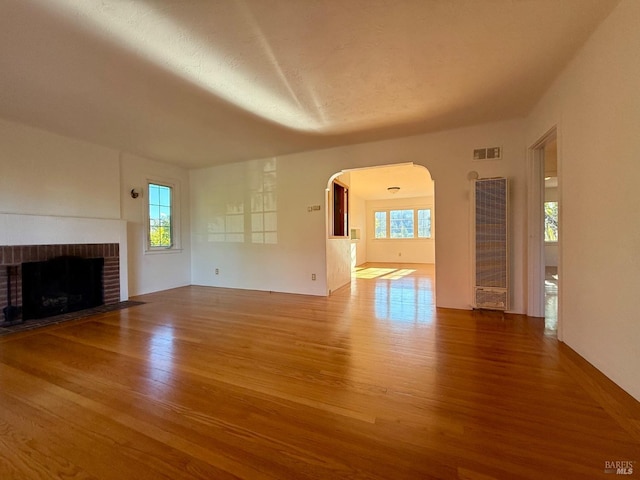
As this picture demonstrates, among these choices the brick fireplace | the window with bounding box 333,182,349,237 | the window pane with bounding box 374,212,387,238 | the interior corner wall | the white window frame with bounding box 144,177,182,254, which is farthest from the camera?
the window pane with bounding box 374,212,387,238

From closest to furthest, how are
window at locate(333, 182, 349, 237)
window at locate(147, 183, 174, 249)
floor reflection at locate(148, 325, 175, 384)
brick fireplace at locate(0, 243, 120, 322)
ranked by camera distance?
1. floor reflection at locate(148, 325, 175, 384)
2. brick fireplace at locate(0, 243, 120, 322)
3. window at locate(147, 183, 174, 249)
4. window at locate(333, 182, 349, 237)

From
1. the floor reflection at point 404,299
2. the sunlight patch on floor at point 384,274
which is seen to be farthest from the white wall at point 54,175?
the sunlight patch on floor at point 384,274

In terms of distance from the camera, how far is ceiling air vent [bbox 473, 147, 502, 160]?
353 cm

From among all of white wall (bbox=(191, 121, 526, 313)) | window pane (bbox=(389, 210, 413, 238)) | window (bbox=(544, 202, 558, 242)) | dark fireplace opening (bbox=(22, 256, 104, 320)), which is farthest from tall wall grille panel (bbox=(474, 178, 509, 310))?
window pane (bbox=(389, 210, 413, 238))

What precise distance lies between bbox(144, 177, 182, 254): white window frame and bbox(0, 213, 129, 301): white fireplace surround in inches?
22.8

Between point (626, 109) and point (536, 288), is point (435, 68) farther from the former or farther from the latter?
point (536, 288)

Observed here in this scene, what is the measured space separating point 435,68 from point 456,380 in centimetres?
249

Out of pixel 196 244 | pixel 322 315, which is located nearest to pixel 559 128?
pixel 322 315

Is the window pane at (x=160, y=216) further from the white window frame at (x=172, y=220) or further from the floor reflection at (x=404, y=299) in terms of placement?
the floor reflection at (x=404, y=299)

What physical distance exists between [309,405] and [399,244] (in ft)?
30.6

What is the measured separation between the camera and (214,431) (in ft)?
4.54

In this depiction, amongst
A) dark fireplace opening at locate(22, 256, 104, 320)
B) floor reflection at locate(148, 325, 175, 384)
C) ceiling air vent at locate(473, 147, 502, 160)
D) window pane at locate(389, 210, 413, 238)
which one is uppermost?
ceiling air vent at locate(473, 147, 502, 160)

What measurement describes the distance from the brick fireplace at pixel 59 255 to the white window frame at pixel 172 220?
2.38 ft

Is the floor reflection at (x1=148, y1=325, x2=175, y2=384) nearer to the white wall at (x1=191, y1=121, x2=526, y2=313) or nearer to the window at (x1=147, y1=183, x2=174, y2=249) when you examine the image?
the white wall at (x1=191, y1=121, x2=526, y2=313)
